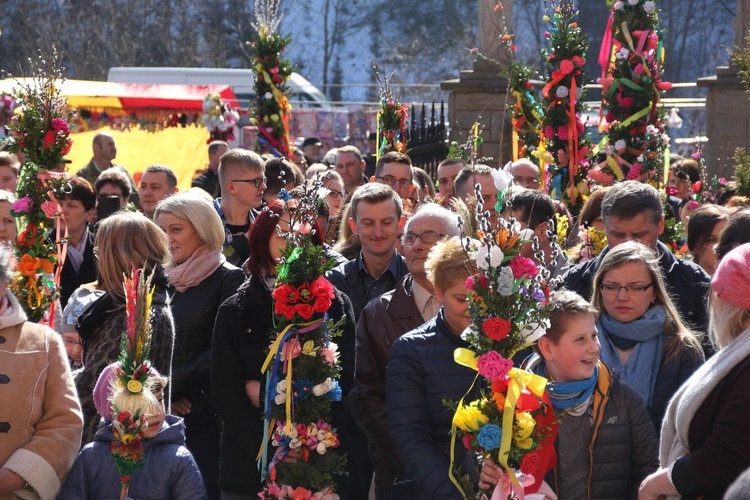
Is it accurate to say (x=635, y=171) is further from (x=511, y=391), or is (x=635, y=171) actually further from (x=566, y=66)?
(x=511, y=391)

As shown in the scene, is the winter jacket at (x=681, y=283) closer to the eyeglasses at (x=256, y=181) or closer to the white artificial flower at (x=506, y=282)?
the white artificial flower at (x=506, y=282)

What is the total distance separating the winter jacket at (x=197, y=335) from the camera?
20.0ft

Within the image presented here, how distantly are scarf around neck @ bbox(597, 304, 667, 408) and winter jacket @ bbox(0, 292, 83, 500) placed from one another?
85.8 inches

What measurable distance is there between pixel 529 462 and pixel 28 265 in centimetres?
384

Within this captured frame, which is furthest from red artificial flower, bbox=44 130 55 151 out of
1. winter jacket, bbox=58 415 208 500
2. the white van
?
the white van

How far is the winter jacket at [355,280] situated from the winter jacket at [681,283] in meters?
0.99

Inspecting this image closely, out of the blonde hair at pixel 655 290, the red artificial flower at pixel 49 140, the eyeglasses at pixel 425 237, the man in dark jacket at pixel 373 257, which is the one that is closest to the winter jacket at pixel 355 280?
the man in dark jacket at pixel 373 257

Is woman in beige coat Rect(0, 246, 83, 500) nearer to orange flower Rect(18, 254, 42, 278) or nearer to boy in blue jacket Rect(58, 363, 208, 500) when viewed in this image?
boy in blue jacket Rect(58, 363, 208, 500)

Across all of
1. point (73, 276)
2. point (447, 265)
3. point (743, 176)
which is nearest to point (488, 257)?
point (447, 265)

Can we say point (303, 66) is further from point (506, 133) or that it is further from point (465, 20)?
point (506, 133)

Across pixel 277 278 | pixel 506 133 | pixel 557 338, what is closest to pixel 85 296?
pixel 277 278

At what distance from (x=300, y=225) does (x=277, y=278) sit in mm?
250

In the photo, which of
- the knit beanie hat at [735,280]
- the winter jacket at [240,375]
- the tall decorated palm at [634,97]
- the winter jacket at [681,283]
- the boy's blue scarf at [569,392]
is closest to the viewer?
the knit beanie hat at [735,280]

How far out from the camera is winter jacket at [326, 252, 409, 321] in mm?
6488
